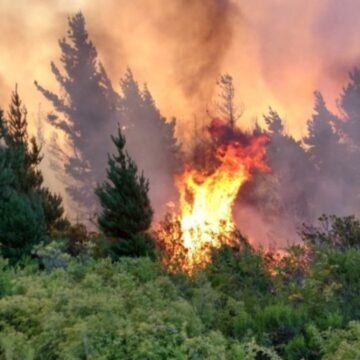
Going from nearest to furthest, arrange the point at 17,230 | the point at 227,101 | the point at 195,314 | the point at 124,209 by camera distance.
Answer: the point at 195,314 → the point at 17,230 → the point at 124,209 → the point at 227,101

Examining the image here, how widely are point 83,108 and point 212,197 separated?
62.3ft

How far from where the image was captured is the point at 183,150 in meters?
40.7

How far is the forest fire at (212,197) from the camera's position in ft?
54.1

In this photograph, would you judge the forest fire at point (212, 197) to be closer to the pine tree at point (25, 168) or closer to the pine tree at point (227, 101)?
the pine tree at point (25, 168)

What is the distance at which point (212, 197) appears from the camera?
2436 centimetres

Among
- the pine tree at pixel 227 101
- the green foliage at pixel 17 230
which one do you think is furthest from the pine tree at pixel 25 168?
the pine tree at pixel 227 101

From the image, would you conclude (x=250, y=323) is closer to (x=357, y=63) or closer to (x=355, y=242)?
(x=355, y=242)

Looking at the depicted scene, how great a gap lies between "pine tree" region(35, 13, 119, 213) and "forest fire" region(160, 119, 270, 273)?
9.86 m

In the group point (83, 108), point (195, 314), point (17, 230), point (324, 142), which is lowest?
point (195, 314)

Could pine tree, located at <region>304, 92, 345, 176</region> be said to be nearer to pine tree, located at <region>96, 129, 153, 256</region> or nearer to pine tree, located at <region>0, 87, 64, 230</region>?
pine tree, located at <region>0, 87, 64, 230</region>

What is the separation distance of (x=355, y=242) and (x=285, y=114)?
31850 mm

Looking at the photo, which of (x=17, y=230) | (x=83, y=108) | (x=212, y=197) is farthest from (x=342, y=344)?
(x=83, y=108)

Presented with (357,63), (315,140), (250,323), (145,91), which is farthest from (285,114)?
(250,323)

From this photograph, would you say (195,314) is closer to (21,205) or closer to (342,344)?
(342,344)
